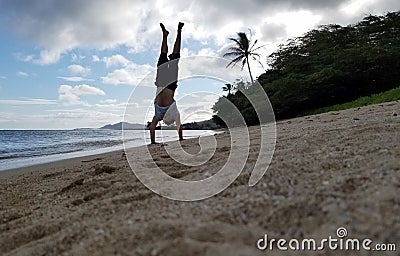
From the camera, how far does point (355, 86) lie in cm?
1842

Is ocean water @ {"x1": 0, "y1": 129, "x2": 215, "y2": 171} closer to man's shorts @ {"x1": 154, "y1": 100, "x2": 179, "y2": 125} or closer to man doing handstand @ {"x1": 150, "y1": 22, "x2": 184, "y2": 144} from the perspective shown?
man's shorts @ {"x1": 154, "y1": 100, "x2": 179, "y2": 125}

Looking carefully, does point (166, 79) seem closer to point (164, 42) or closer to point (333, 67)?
point (164, 42)

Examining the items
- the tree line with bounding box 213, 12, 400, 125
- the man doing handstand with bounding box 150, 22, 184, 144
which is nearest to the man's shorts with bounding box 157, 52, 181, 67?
the man doing handstand with bounding box 150, 22, 184, 144

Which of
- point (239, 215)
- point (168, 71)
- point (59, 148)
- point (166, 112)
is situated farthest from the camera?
point (59, 148)

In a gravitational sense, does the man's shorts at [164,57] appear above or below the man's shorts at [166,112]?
above

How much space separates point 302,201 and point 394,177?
49 centimetres

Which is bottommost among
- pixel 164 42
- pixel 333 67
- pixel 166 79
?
pixel 166 79

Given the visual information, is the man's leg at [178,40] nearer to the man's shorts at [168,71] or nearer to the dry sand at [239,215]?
the man's shorts at [168,71]

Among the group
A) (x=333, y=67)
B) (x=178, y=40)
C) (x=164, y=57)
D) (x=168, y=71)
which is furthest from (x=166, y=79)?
(x=333, y=67)

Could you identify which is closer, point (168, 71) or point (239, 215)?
point (239, 215)

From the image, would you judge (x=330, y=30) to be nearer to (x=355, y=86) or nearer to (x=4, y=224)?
(x=355, y=86)

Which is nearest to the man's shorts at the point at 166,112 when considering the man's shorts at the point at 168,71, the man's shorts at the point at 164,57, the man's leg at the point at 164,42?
the man's shorts at the point at 168,71

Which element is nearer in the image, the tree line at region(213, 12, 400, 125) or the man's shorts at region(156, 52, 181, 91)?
the man's shorts at region(156, 52, 181, 91)

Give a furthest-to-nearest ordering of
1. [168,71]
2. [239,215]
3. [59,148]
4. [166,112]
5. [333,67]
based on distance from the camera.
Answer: [333,67]
[59,148]
[166,112]
[168,71]
[239,215]
